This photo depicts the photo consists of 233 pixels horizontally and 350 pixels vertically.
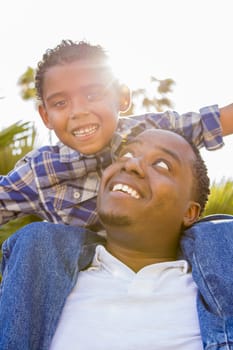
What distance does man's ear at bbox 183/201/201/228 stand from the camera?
2716mm

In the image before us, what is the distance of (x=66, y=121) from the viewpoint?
8.99 feet

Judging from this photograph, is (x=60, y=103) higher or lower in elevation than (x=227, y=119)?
higher

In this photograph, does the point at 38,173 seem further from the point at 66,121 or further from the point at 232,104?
the point at 232,104

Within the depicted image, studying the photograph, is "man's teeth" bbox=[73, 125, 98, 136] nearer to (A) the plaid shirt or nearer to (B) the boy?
(B) the boy

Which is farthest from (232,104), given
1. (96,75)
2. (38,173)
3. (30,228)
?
(30,228)

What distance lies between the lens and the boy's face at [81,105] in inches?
106

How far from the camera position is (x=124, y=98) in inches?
119

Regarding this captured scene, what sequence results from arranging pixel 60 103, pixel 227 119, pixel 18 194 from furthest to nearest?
pixel 227 119
pixel 18 194
pixel 60 103

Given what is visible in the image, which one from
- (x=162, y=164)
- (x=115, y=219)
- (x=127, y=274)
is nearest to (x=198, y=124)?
(x=162, y=164)

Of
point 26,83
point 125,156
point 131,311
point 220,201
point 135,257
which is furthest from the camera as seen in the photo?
point 26,83

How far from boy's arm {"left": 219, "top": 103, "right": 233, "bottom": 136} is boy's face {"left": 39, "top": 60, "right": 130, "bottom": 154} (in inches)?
23.4

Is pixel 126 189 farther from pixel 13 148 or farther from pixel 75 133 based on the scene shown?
pixel 13 148

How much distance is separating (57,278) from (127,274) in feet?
0.99

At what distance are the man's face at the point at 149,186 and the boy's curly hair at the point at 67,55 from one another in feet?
1.72
